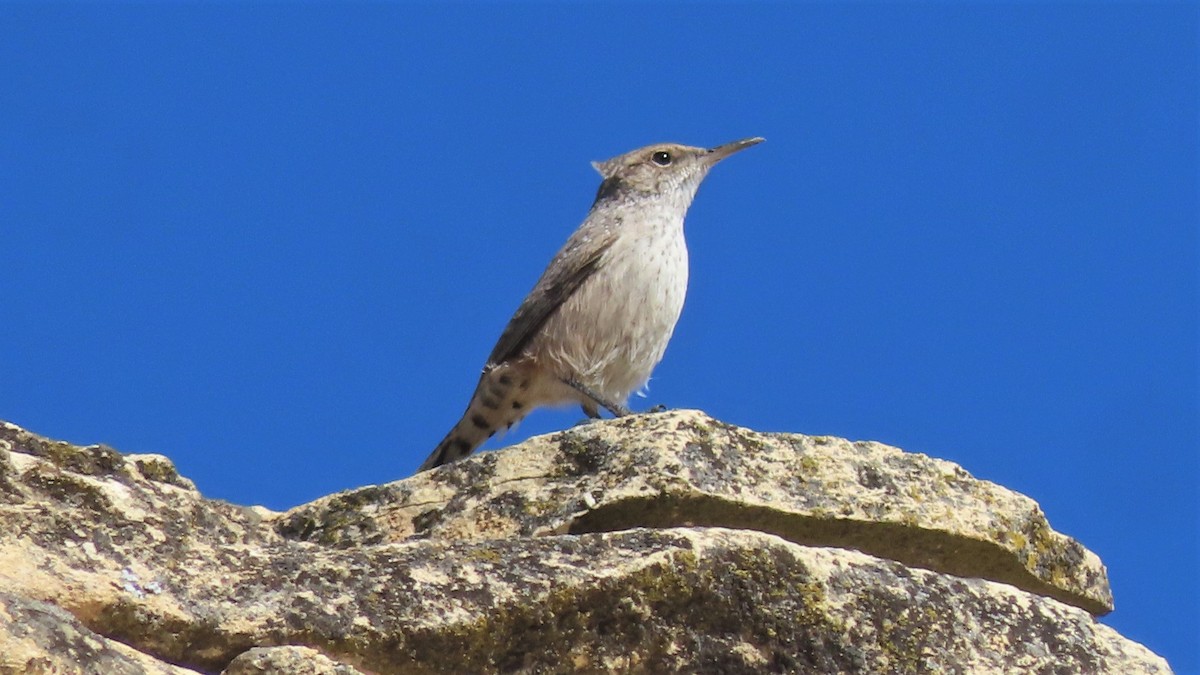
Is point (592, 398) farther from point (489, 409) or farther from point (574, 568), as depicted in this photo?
point (574, 568)

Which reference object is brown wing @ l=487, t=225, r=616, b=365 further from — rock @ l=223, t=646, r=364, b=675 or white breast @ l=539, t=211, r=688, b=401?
rock @ l=223, t=646, r=364, b=675

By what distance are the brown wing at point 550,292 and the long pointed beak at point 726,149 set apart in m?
1.32

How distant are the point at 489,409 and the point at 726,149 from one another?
2715mm

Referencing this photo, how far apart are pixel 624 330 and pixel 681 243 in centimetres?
99

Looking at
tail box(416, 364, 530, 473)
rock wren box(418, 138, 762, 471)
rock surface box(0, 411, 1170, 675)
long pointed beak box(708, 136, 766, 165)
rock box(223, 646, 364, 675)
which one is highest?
long pointed beak box(708, 136, 766, 165)

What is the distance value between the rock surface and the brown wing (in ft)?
14.2

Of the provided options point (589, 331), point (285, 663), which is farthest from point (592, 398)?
point (285, 663)

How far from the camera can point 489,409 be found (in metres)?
9.90

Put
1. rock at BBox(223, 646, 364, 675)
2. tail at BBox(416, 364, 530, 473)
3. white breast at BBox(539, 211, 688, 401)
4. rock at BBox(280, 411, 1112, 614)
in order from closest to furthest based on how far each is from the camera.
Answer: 1. rock at BBox(223, 646, 364, 675)
2. rock at BBox(280, 411, 1112, 614)
3. white breast at BBox(539, 211, 688, 401)
4. tail at BBox(416, 364, 530, 473)

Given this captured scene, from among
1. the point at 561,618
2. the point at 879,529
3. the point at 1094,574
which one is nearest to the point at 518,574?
the point at 561,618

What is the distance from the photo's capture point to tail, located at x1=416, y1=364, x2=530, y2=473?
9867 mm

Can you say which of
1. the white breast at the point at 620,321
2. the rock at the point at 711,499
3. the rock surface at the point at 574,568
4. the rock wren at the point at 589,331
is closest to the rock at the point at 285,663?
the rock surface at the point at 574,568

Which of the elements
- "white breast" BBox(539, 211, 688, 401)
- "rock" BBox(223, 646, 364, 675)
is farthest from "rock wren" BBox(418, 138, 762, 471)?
"rock" BBox(223, 646, 364, 675)

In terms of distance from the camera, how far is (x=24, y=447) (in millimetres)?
4270
